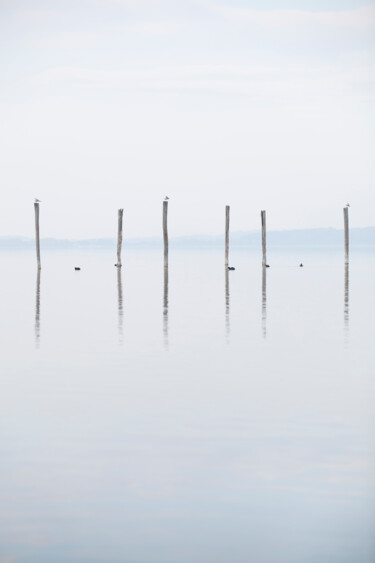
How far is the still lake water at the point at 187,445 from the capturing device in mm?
7148

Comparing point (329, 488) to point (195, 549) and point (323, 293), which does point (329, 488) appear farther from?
point (323, 293)

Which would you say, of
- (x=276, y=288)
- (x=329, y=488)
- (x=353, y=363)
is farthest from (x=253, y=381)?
(x=276, y=288)

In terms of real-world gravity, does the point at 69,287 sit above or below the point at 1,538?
above

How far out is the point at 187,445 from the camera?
10062mm

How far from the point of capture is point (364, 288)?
39719 millimetres

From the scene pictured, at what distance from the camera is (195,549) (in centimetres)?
692

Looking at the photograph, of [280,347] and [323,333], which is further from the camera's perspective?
[323,333]

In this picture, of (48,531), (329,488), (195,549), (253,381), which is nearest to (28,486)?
(48,531)

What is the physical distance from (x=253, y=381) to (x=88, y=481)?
6.38 m

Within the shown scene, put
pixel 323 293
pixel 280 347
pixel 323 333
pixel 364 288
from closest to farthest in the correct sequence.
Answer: pixel 280 347 < pixel 323 333 < pixel 323 293 < pixel 364 288

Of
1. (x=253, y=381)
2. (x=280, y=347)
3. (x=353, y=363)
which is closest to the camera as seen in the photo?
(x=253, y=381)

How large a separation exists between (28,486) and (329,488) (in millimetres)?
2743

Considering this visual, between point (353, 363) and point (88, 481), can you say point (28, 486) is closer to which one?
point (88, 481)

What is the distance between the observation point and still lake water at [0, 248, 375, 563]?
23.5 feet
